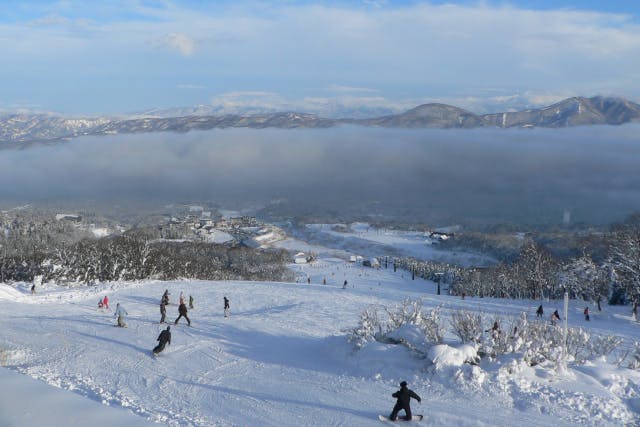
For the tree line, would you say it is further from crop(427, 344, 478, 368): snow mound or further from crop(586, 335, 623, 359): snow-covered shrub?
crop(586, 335, 623, 359): snow-covered shrub

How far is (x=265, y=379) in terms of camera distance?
13469 millimetres

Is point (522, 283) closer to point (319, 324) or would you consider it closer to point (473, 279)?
point (473, 279)

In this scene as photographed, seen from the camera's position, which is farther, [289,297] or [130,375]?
[289,297]

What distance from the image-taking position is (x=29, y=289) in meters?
31.9

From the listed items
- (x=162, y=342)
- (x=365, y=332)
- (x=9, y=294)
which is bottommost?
(x=9, y=294)

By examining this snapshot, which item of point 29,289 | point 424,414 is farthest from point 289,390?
point 29,289

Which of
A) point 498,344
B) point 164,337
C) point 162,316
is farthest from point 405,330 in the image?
point 162,316

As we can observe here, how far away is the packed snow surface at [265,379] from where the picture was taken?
34.9 feet

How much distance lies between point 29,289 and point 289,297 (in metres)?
16.1

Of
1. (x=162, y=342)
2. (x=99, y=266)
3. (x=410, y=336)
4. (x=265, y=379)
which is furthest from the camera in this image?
(x=99, y=266)

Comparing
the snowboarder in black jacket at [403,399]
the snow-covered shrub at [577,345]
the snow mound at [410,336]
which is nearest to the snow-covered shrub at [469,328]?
the snow mound at [410,336]

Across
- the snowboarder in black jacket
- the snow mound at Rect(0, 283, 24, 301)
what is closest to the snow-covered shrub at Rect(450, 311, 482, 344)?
the snowboarder in black jacket

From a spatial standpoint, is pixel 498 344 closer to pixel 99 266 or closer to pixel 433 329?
pixel 433 329

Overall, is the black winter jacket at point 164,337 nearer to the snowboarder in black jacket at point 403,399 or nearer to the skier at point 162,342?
the skier at point 162,342
